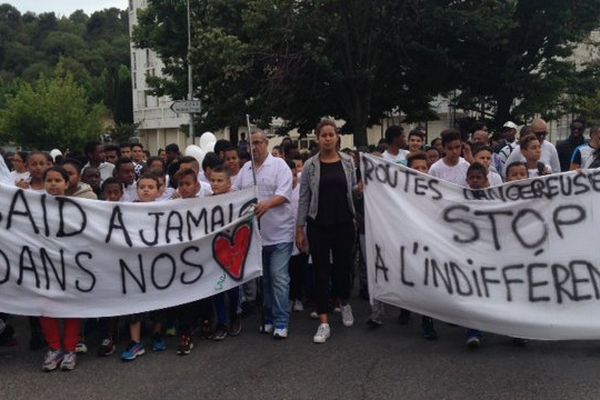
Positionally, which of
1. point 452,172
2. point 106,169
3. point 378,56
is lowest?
point 106,169

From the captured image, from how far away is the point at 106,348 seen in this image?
5.49 meters

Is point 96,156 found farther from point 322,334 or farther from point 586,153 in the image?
point 586,153

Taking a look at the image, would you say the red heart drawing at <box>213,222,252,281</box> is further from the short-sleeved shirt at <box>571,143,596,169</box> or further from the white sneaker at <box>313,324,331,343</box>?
the short-sleeved shirt at <box>571,143,596,169</box>

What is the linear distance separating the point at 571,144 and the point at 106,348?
7626 millimetres

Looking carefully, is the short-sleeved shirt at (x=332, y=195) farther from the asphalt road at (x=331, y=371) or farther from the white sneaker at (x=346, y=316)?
the asphalt road at (x=331, y=371)

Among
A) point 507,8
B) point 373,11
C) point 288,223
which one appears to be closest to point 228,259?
point 288,223

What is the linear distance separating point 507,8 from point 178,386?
15546mm

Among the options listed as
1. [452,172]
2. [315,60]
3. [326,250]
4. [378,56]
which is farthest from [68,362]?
[378,56]

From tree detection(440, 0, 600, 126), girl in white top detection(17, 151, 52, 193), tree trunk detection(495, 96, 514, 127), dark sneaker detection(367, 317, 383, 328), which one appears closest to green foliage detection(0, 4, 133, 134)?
tree trunk detection(495, 96, 514, 127)

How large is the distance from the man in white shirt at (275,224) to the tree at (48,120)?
38950 mm

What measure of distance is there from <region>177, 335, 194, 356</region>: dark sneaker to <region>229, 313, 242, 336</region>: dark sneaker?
524 millimetres

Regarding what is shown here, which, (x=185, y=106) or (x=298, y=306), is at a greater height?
(x=185, y=106)

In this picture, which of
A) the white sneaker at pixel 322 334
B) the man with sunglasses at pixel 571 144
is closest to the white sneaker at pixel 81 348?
the white sneaker at pixel 322 334

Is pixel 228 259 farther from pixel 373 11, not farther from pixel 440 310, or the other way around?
pixel 373 11
